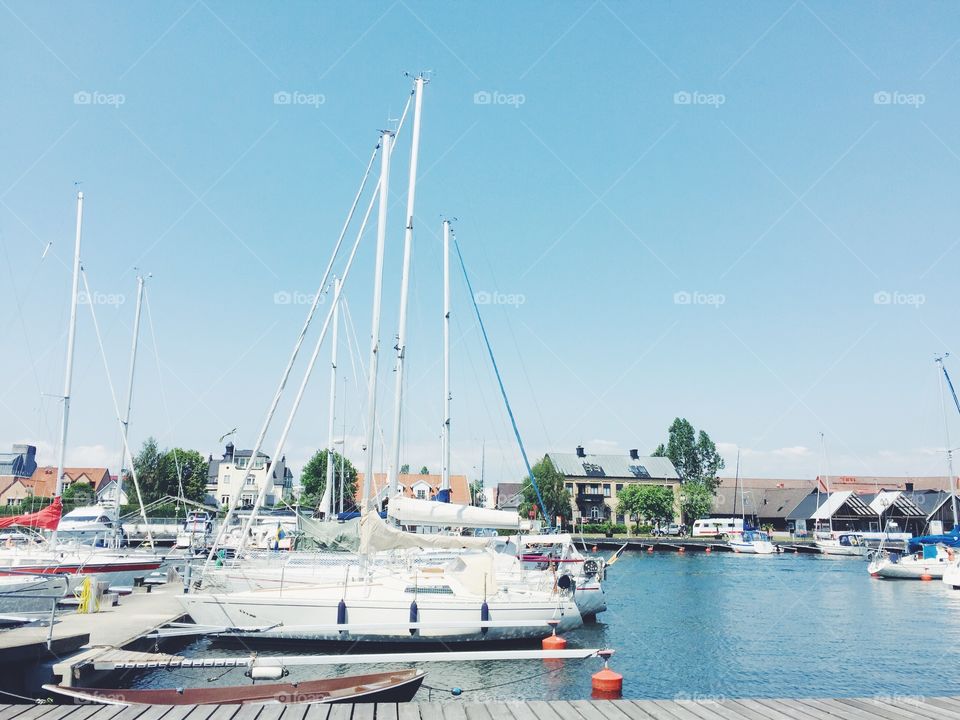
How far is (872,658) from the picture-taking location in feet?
84.1

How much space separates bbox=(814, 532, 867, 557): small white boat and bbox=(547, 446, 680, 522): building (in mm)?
27796

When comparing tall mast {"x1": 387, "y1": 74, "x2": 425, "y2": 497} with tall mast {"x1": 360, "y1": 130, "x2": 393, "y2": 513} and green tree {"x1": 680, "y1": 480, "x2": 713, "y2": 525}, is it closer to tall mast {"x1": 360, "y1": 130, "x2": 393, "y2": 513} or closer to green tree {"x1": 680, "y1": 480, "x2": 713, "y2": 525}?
tall mast {"x1": 360, "y1": 130, "x2": 393, "y2": 513}

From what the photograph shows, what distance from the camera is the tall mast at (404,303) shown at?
88.9 feet

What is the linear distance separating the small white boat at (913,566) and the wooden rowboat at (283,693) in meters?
56.8

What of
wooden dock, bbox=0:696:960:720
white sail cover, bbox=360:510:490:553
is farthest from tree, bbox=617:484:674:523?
wooden dock, bbox=0:696:960:720

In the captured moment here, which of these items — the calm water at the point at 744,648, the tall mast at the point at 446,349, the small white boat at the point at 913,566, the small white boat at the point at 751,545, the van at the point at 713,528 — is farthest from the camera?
the van at the point at 713,528

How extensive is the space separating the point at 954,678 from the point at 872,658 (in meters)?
3.32

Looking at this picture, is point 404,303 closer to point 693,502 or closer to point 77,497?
point 77,497

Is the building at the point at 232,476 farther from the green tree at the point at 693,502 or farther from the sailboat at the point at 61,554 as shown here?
the sailboat at the point at 61,554

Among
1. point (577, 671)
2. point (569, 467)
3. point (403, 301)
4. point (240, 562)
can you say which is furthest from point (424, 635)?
point (569, 467)

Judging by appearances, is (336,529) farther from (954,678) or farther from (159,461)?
(159,461)

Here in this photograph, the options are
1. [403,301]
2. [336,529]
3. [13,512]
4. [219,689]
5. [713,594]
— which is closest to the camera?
[219,689]

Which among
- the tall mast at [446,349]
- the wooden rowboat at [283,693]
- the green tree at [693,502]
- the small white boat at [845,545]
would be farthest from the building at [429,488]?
the wooden rowboat at [283,693]

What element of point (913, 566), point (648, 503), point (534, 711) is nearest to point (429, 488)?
point (648, 503)
